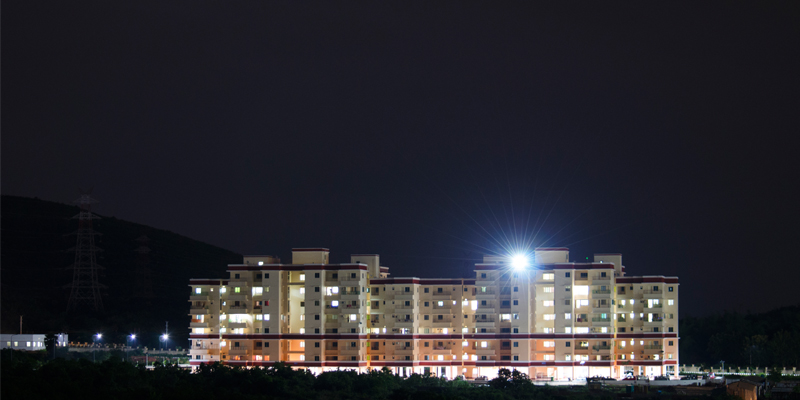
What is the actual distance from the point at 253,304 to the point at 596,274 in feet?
105

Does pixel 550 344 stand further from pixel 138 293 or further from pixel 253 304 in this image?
pixel 138 293

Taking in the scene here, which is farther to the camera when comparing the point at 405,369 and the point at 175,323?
the point at 175,323

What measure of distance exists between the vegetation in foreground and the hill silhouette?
156 ft

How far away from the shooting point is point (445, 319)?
96.1 metres

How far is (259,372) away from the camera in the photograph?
7938 centimetres

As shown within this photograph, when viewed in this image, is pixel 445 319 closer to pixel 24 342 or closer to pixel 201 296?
pixel 201 296

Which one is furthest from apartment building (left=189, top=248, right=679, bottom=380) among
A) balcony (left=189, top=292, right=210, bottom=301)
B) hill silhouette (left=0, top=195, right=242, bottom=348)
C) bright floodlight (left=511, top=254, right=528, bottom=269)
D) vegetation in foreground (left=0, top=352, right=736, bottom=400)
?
hill silhouette (left=0, top=195, right=242, bottom=348)

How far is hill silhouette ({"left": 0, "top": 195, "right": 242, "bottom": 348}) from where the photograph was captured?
132 metres

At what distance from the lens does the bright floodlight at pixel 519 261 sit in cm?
9375

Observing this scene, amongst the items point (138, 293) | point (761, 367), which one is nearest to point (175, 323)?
point (138, 293)

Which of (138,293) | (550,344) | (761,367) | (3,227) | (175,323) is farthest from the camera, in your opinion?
(3,227)

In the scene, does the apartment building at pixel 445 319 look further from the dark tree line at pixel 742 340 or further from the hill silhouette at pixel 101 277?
the hill silhouette at pixel 101 277

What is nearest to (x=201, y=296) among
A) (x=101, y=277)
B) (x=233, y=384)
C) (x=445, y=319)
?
(x=233, y=384)

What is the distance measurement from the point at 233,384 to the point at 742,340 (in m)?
66.2
